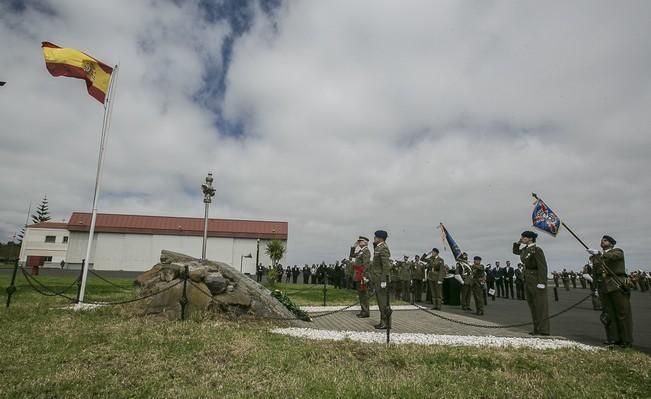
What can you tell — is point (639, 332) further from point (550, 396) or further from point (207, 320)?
point (207, 320)

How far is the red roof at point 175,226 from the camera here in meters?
41.6

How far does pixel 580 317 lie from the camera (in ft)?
38.7

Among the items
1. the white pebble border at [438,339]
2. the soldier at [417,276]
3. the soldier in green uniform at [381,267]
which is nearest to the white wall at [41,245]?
the soldier at [417,276]

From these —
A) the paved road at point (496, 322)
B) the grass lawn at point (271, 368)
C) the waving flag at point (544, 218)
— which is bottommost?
the paved road at point (496, 322)

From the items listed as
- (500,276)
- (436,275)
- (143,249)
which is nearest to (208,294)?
(436,275)

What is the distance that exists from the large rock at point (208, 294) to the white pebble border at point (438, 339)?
1262 mm

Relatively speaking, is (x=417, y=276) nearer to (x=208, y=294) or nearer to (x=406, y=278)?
(x=406, y=278)

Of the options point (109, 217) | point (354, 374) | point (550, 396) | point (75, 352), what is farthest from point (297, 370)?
point (109, 217)

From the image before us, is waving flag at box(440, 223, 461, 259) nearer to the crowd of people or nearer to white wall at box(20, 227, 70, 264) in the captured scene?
the crowd of people

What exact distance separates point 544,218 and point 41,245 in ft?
216

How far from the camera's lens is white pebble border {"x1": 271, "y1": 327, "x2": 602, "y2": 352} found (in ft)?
21.6

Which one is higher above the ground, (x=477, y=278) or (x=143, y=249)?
(x=143, y=249)

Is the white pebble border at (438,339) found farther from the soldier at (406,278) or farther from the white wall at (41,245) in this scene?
the white wall at (41,245)

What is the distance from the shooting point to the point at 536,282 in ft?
27.5
